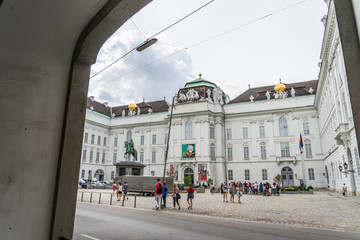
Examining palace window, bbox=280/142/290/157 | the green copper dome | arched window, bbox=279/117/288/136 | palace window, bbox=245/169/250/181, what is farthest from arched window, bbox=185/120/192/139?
palace window, bbox=280/142/290/157

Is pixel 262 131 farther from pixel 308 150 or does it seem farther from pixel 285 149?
pixel 308 150

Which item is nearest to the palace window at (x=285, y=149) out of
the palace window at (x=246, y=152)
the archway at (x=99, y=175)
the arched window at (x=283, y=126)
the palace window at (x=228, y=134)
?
the arched window at (x=283, y=126)

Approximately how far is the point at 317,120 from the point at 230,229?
4121cm

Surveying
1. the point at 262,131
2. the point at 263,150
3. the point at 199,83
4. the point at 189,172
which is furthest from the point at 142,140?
the point at 263,150

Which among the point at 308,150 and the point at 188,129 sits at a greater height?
the point at 188,129

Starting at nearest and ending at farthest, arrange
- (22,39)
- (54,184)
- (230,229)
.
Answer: (22,39) → (54,184) → (230,229)

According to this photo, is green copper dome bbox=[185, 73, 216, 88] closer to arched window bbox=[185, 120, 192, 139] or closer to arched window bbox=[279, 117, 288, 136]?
arched window bbox=[185, 120, 192, 139]

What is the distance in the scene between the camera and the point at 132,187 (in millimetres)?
25766

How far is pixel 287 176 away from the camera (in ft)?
140

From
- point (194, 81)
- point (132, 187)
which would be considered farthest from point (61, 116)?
point (194, 81)

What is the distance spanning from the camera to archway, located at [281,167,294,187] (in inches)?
1666

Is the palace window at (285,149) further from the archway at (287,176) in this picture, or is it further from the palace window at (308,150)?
the palace window at (308,150)

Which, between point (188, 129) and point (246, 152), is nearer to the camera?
point (246, 152)

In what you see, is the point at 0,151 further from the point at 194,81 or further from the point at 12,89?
the point at 194,81
